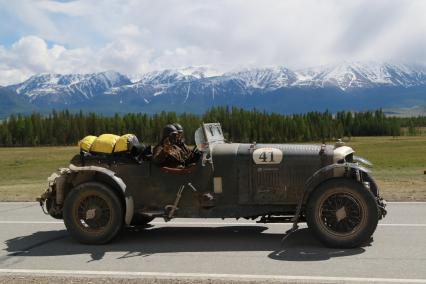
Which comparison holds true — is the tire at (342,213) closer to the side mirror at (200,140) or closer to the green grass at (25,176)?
the side mirror at (200,140)

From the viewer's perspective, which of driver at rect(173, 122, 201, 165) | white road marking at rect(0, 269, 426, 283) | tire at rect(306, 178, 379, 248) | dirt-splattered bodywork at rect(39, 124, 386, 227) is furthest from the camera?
driver at rect(173, 122, 201, 165)

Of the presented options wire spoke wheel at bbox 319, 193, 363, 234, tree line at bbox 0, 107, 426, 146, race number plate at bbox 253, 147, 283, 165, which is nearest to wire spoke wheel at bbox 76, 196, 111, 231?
race number plate at bbox 253, 147, 283, 165

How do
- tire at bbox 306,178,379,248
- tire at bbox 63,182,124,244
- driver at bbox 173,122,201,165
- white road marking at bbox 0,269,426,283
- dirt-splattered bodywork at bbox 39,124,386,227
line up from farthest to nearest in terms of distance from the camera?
driver at bbox 173,122,201,165
tire at bbox 63,182,124,244
dirt-splattered bodywork at bbox 39,124,386,227
tire at bbox 306,178,379,248
white road marking at bbox 0,269,426,283

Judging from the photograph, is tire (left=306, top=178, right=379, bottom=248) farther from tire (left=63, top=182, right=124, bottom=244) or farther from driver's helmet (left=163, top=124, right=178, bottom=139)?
tire (left=63, top=182, right=124, bottom=244)

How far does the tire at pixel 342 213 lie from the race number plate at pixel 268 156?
2.34 ft

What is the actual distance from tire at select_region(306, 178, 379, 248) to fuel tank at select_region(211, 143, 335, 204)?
14.3 inches

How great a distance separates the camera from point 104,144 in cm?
892

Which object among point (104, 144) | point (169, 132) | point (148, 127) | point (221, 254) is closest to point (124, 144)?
point (104, 144)

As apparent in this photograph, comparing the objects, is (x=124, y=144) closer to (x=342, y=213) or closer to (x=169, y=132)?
(x=169, y=132)

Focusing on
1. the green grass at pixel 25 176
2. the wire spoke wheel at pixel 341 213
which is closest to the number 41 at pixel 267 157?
the wire spoke wheel at pixel 341 213

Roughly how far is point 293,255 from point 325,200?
97 centimetres

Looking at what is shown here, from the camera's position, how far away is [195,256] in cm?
767

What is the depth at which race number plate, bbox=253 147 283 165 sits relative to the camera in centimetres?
826

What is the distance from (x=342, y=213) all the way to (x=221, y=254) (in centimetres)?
177
